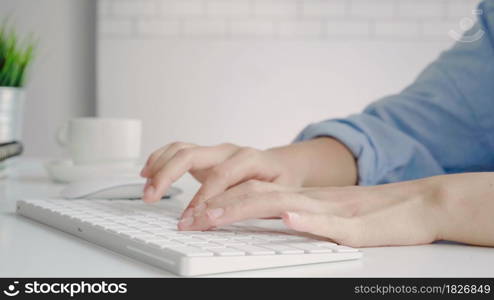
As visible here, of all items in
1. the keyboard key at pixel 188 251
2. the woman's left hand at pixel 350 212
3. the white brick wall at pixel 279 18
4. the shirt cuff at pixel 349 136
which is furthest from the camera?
the white brick wall at pixel 279 18

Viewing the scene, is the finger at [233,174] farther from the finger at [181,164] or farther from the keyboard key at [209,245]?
the keyboard key at [209,245]

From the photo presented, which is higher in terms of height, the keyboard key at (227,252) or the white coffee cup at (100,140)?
the keyboard key at (227,252)

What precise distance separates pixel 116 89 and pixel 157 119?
0.18 metres

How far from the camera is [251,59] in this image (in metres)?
2.41

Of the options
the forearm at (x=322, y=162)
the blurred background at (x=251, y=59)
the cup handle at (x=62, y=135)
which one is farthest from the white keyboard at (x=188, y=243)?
the blurred background at (x=251, y=59)

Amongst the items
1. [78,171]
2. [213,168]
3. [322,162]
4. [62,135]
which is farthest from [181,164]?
[62,135]

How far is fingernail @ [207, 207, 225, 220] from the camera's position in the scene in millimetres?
519

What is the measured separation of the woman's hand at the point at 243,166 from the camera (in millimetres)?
691

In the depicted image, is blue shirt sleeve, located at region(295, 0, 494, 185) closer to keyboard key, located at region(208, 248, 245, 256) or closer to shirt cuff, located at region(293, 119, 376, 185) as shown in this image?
shirt cuff, located at region(293, 119, 376, 185)

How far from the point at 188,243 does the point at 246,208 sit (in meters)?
Result: 0.09

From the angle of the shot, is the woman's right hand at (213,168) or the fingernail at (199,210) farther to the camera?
the woman's right hand at (213,168)

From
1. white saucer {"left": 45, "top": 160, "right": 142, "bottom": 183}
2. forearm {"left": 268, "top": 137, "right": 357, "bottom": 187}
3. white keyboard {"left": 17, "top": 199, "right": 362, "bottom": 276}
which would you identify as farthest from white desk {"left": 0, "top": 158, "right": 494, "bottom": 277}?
white saucer {"left": 45, "top": 160, "right": 142, "bottom": 183}

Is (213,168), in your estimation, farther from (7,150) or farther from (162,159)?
(7,150)

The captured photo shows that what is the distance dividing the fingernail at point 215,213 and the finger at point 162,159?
0.23 metres
